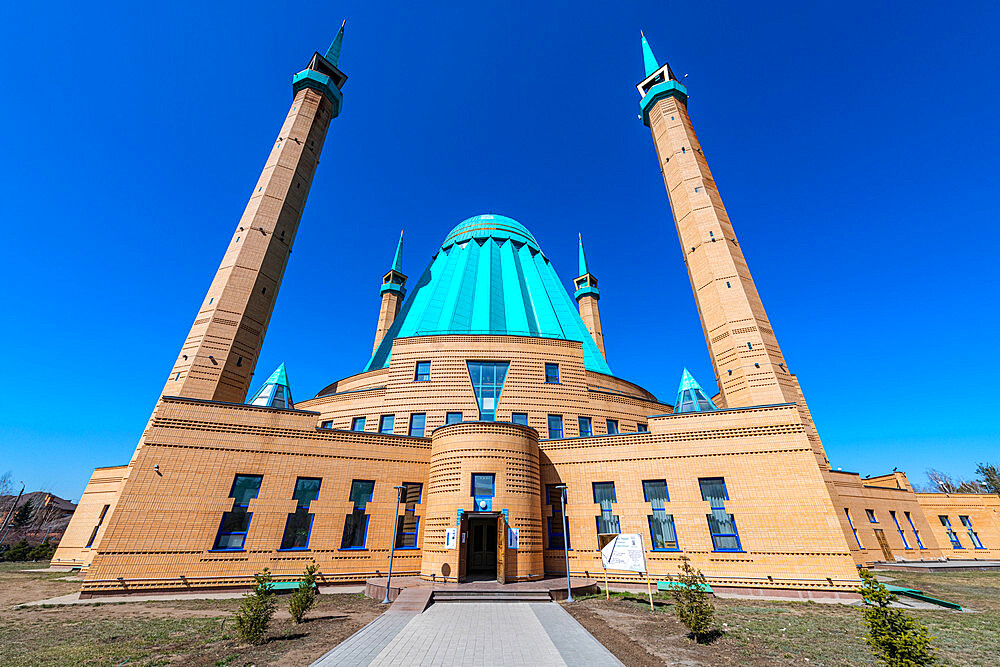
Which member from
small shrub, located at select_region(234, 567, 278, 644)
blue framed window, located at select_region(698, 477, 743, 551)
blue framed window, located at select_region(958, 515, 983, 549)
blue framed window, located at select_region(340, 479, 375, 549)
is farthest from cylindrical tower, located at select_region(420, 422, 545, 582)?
blue framed window, located at select_region(958, 515, 983, 549)

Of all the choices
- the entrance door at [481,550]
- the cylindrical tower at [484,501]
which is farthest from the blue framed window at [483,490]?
the entrance door at [481,550]

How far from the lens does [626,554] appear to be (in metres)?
13.8

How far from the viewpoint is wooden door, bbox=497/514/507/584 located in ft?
52.7

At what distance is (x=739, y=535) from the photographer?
16844 millimetres

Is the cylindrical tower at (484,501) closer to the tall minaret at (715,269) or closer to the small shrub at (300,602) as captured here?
the small shrub at (300,602)

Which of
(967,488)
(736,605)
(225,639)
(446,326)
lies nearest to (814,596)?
(736,605)

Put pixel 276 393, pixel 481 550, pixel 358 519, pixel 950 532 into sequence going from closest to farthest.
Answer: pixel 358 519 < pixel 481 550 < pixel 276 393 < pixel 950 532

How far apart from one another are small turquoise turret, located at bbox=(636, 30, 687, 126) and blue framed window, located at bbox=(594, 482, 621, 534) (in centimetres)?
3147

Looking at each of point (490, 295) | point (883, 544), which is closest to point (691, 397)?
point (490, 295)

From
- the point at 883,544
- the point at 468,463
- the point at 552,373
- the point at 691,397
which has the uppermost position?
the point at 552,373

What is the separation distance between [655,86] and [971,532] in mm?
47536

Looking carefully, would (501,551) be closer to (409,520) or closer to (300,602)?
(409,520)

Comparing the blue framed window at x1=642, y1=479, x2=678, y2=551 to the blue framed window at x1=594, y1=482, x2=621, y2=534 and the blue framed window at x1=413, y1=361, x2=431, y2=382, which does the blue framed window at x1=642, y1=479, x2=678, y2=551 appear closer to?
the blue framed window at x1=594, y1=482, x2=621, y2=534

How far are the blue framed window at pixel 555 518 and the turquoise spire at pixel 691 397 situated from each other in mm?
10807
